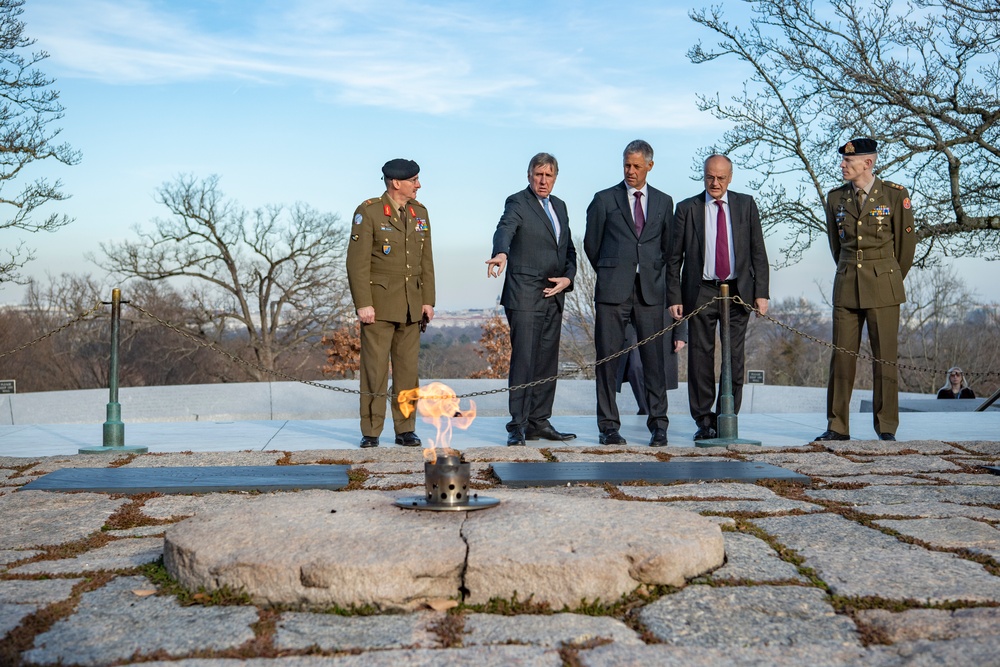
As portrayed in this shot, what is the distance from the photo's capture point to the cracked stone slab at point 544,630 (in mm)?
2693

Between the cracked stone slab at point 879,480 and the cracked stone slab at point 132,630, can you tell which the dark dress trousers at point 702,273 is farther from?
the cracked stone slab at point 132,630

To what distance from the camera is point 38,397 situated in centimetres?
1309

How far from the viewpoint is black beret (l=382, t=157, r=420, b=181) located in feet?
23.2

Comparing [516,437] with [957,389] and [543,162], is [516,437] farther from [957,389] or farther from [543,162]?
[957,389]

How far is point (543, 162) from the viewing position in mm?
7184

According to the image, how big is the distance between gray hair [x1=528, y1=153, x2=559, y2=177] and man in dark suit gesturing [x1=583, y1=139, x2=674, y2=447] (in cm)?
36

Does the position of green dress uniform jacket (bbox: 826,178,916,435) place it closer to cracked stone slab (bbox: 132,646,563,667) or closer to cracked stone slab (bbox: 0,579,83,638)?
cracked stone slab (bbox: 132,646,563,667)

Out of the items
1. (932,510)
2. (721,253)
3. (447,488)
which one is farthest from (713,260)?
(447,488)

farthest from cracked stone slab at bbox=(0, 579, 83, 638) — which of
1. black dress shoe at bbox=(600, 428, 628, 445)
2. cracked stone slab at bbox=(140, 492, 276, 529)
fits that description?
black dress shoe at bbox=(600, 428, 628, 445)

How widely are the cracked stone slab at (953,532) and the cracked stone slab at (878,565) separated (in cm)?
14

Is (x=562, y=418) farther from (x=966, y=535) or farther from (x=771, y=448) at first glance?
(x=966, y=535)

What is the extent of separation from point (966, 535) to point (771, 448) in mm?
2922

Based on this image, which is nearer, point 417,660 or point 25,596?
point 417,660

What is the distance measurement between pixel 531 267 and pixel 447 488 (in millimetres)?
3592
